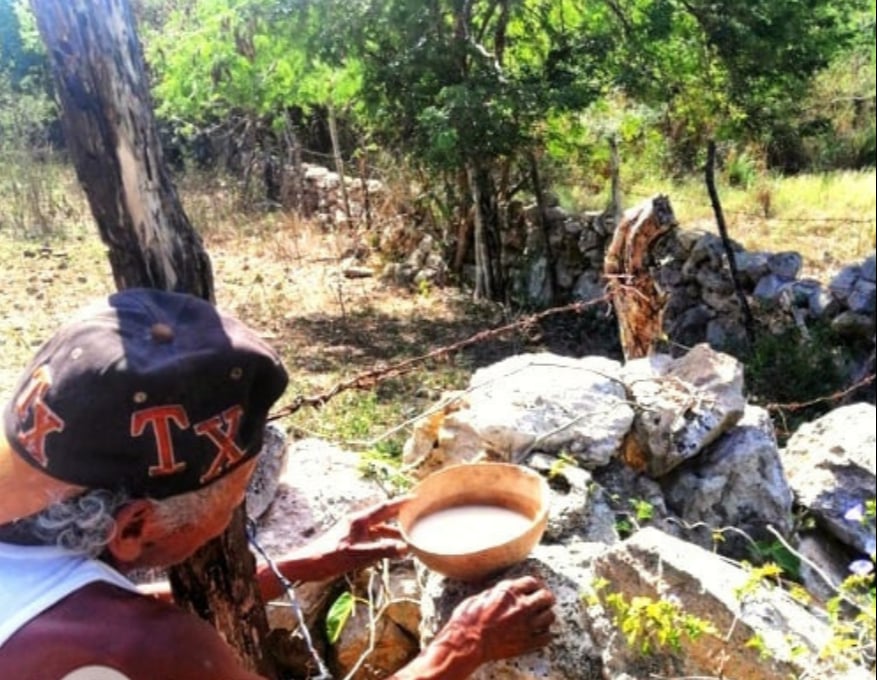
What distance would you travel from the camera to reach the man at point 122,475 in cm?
120

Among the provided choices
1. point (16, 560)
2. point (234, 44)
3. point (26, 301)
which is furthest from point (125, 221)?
point (234, 44)

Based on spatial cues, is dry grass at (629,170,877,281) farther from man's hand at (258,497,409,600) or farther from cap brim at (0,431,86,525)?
cap brim at (0,431,86,525)

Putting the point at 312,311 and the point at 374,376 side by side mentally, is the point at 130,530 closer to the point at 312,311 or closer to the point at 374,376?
the point at 374,376

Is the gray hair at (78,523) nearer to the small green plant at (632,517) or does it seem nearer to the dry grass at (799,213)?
the small green plant at (632,517)

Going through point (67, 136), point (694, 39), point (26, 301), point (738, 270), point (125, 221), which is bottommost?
point (738, 270)

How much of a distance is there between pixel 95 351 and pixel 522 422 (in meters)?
1.64

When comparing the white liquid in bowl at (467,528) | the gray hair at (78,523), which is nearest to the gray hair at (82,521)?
the gray hair at (78,523)

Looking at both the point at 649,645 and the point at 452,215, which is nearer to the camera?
the point at 649,645

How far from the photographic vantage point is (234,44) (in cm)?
827

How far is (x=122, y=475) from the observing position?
1.28 m

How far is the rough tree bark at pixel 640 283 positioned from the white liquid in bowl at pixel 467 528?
2379 mm

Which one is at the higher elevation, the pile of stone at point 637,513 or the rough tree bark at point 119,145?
the rough tree bark at point 119,145

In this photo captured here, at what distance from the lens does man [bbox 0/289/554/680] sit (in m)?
1.20

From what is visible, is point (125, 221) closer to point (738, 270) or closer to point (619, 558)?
point (619, 558)
